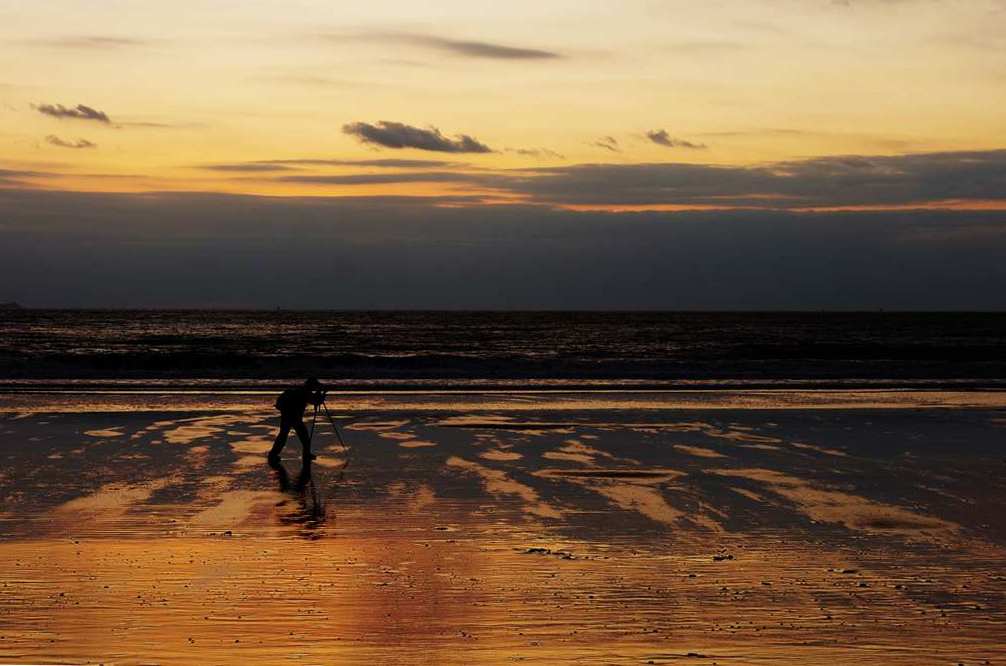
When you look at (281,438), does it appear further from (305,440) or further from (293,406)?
(305,440)

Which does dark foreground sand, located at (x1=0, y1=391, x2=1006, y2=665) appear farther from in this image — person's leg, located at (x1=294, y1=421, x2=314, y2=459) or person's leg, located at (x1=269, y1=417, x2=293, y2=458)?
person's leg, located at (x1=269, y1=417, x2=293, y2=458)

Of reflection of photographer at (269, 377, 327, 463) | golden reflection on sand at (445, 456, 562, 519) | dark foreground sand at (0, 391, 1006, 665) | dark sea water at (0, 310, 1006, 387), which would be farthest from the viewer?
dark sea water at (0, 310, 1006, 387)

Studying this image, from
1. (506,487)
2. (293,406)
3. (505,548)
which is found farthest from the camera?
(293,406)

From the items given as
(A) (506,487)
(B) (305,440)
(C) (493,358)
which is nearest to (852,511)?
(A) (506,487)

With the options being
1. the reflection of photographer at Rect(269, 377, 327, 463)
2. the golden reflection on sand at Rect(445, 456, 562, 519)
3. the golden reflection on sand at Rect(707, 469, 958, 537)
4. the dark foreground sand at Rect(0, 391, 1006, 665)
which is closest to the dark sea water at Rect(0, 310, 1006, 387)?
the dark foreground sand at Rect(0, 391, 1006, 665)

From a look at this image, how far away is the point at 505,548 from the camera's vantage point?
11367 mm

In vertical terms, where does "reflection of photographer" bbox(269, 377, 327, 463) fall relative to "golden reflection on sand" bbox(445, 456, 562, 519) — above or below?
above

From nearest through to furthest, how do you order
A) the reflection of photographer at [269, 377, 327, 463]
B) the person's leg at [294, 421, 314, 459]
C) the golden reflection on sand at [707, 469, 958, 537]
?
the golden reflection on sand at [707, 469, 958, 537] → the person's leg at [294, 421, 314, 459] → the reflection of photographer at [269, 377, 327, 463]

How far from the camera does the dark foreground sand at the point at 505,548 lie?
8.21 metres

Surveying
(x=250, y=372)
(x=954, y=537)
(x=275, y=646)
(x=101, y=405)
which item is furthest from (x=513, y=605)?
(x=250, y=372)

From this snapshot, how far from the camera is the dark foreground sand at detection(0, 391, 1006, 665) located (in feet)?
26.9

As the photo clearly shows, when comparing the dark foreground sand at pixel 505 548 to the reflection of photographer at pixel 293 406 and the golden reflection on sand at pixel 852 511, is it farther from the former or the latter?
the reflection of photographer at pixel 293 406

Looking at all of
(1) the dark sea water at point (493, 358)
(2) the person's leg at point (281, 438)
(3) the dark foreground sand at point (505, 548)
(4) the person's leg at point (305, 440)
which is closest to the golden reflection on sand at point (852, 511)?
(3) the dark foreground sand at point (505, 548)

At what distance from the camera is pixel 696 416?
26.3m
